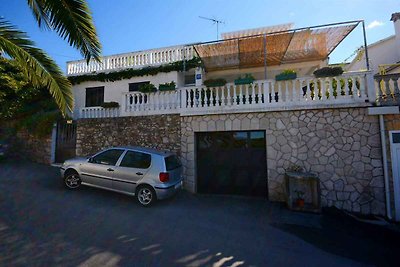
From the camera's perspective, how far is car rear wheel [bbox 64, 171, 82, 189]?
6.75 metres

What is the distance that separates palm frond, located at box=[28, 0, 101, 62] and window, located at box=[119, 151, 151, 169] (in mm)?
3007

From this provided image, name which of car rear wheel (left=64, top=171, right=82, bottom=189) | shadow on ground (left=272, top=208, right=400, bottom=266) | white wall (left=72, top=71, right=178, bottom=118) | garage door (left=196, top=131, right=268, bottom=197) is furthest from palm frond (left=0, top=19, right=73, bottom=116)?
shadow on ground (left=272, top=208, right=400, bottom=266)

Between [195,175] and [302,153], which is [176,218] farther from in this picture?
[302,153]

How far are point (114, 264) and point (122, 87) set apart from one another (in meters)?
10.0

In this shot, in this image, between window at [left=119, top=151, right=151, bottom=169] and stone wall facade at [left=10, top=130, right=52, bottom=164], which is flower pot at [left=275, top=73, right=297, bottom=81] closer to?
window at [left=119, top=151, right=151, bottom=169]

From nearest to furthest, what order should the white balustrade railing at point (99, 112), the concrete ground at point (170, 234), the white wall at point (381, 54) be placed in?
the concrete ground at point (170, 234), the white balustrade railing at point (99, 112), the white wall at point (381, 54)

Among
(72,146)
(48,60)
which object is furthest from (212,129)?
(72,146)

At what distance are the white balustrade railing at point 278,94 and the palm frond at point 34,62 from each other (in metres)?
4.12

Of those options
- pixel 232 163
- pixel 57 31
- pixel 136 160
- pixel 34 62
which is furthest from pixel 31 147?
pixel 232 163

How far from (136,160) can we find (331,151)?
→ 6.30 meters

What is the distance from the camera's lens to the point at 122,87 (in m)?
11.5

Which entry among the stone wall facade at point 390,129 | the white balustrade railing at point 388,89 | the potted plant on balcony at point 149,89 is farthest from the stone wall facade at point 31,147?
the white balustrade railing at point 388,89

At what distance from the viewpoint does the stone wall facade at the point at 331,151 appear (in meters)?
6.22

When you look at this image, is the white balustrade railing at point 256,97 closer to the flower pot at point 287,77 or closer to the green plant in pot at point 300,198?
the flower pot at point 287,77
